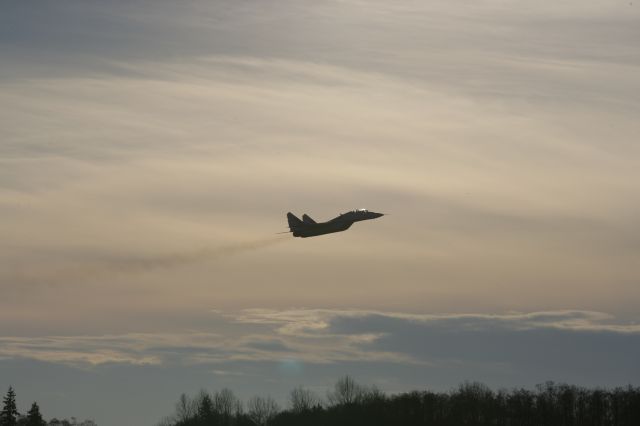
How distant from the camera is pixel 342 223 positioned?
188 meters

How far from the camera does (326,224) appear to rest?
18725 cm

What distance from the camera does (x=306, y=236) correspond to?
618ft

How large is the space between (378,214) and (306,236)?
37.6 feet

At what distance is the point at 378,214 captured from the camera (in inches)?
7539

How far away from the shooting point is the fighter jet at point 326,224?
18738 centimetres

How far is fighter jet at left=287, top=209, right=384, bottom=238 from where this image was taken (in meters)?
187

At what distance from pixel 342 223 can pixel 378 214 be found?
6325 mm
